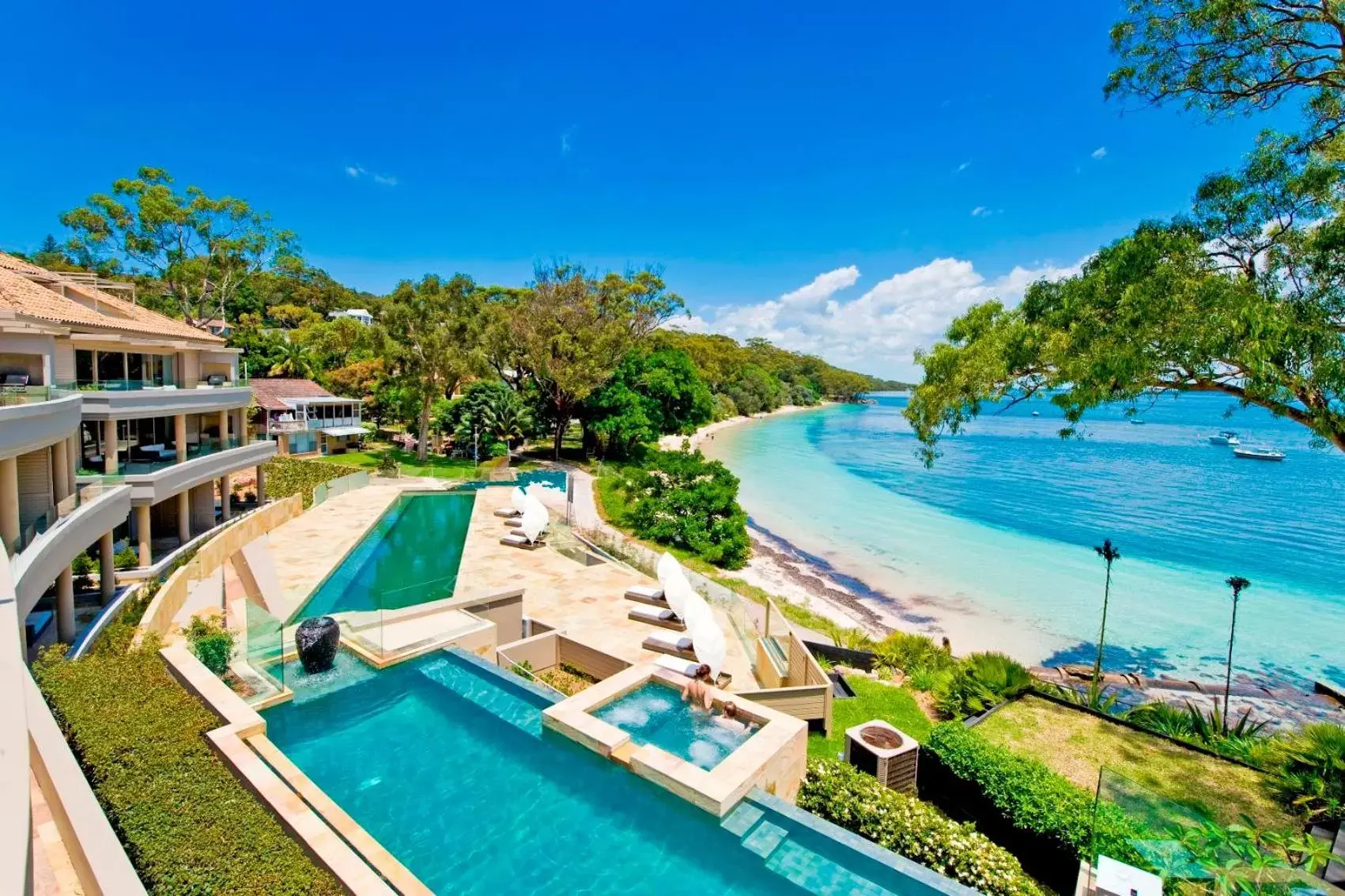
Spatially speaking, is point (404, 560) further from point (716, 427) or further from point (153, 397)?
point (716, 427)

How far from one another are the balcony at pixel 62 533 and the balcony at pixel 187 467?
0.58m

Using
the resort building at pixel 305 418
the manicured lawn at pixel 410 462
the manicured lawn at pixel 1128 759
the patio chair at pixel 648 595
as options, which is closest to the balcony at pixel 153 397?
the manicured lawn at pixel 410 462

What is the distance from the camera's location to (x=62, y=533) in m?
11.8

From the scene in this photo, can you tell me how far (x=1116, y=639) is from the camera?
68.7ft

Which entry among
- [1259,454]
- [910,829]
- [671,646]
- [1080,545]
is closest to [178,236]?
[671,646]

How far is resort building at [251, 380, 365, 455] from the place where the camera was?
3628 centimetres

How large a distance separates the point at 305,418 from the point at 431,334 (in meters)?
9.59

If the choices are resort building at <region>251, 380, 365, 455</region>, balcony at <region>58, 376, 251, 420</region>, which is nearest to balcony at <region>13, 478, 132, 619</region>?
balcony at <region>58, 376, 251, 420</region>

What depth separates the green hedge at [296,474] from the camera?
27938 millimetres

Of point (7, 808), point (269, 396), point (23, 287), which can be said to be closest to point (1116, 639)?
point (7, 808)

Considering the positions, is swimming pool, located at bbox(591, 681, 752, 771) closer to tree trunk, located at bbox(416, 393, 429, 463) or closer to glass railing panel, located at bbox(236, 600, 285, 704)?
glass railing panel, located at bbox(236, 600, 285, 704)

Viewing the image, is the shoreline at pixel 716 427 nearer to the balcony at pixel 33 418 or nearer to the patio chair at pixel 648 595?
the patio chair at pixel 648 595

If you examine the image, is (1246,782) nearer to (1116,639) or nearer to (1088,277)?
(1088,277)

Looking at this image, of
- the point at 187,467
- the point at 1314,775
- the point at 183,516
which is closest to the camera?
the point at 1314,775
